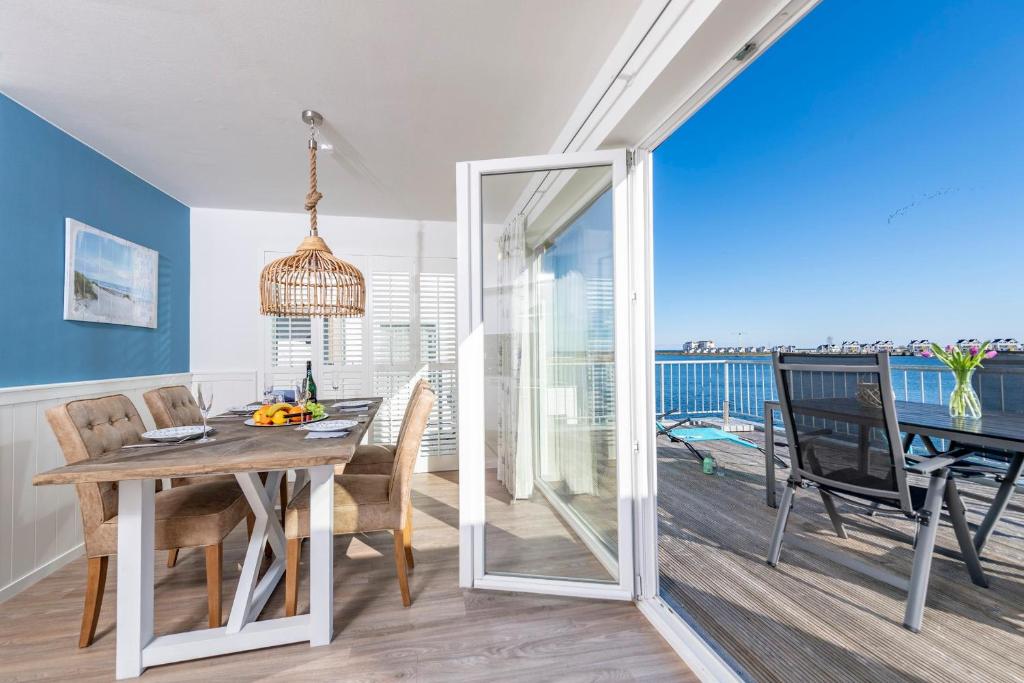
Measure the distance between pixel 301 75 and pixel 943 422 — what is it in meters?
3.55

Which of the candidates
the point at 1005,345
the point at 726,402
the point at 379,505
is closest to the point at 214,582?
the point at 379,505

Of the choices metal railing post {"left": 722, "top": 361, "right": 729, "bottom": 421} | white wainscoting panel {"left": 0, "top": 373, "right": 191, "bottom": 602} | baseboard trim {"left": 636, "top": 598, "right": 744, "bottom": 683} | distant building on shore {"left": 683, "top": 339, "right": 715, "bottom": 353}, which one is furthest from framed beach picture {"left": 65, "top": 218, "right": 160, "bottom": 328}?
distant building on shore {"left": 683, "top": 339, "right": 715, "bottom": 353}

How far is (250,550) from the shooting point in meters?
2.00

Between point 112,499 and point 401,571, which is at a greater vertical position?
point 112,499

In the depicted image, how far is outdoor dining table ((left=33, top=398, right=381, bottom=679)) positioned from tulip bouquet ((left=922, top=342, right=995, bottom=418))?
308 cm

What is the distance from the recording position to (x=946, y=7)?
2658 mm

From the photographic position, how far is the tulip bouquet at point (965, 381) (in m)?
2.27

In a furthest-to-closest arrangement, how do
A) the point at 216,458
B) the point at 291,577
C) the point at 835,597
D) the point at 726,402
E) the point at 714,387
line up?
the point at 714,387 < the point at 726,402 < the point at 835,597 < the point at 291,577 < the point at 216,458

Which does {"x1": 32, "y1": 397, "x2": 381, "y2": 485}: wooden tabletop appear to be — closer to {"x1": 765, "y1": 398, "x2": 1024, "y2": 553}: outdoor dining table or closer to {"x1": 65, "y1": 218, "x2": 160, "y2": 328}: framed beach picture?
{"x1": 65, "y1": 218, "x2": 160, "y2": 328}: framed beach picture

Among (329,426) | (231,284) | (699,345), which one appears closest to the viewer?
(329,426)

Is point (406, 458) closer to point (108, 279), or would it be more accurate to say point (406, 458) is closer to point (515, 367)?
point (515, 367)

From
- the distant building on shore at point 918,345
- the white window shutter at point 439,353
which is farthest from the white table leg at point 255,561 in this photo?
the distant building on shore at point 918,345

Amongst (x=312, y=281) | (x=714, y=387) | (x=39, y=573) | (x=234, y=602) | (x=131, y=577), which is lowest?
(x=39, y=573)

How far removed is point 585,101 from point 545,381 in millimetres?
1500
